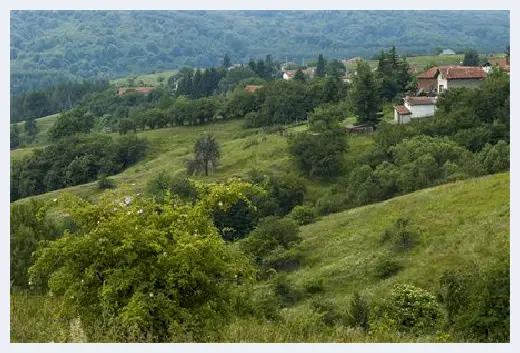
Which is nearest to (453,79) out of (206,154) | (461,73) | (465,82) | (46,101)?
(461,73)

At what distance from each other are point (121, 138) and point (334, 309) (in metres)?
56.5

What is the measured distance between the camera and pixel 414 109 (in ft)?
196

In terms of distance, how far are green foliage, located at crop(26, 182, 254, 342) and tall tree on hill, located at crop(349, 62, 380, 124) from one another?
52651 mm

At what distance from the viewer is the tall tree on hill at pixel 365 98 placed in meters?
60.8

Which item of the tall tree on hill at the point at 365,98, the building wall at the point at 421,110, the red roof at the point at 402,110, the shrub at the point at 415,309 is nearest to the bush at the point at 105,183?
the tall tree on hill at the point at 365,98

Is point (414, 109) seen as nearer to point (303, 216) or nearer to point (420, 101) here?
point (420, 101)

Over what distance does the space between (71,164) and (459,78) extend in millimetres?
41317

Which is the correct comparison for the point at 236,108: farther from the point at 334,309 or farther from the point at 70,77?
the point at 70,77

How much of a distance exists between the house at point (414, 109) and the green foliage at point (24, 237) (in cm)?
3935

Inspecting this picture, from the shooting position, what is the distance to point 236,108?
7994 cm

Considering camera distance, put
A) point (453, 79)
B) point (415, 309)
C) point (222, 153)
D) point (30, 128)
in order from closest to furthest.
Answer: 1. point (415, 309)
2. point (222, 153)
3. point (453, 79)
4. point (30, 128)

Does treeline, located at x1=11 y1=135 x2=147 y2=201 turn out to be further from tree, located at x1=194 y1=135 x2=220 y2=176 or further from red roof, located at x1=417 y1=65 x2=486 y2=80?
red roof, located at x1=417 y1=65 x2=486 y2=80

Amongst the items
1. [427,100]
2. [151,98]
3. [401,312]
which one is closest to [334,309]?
[401,312]

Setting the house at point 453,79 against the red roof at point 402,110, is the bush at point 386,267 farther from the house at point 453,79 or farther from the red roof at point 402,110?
the house at point 453,79
